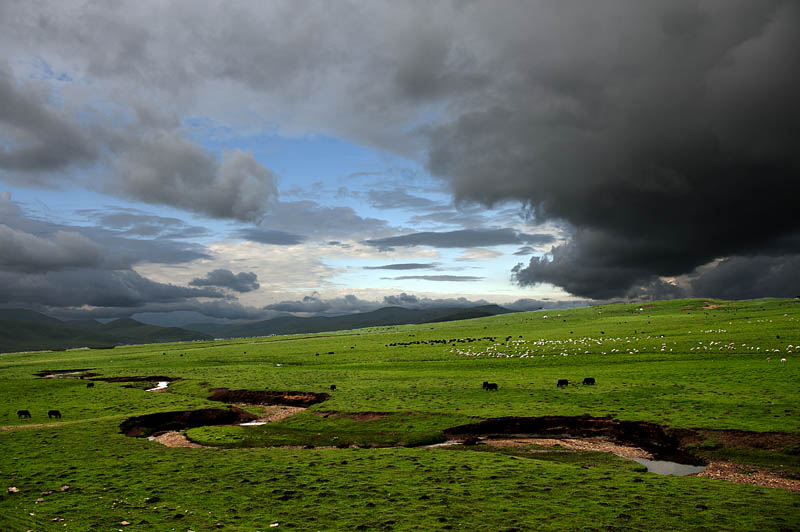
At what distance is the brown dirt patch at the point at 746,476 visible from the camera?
66.9 feet

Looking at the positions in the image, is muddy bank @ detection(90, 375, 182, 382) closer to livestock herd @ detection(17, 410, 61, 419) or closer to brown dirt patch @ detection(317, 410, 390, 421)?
livestock herd @ detection(17, 410, 61, 419)

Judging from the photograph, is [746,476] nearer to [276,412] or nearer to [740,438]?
[740,438]

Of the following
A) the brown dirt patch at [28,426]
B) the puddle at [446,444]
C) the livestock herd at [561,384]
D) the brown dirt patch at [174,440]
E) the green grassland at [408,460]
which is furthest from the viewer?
the livestock herd at [561,384]

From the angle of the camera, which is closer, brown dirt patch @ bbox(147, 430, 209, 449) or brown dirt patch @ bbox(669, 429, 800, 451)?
brown dirt patch @ bbox(669, 429, 800, 451)

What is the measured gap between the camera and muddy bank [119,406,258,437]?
38.7m

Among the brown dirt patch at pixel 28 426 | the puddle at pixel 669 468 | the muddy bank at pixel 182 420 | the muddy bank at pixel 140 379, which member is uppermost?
the puddle at pixel 669 468

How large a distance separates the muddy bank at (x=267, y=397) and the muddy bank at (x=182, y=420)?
6856 mm

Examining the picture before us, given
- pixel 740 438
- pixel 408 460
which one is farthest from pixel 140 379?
pixel 740 438

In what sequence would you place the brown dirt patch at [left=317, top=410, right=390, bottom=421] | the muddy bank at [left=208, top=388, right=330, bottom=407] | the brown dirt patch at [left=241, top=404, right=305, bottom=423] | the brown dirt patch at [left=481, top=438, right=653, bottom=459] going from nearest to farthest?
1. the brown dirt patch at [left=481, top=438, right=653, bottom=459]
2. the brown dirt patch at [left=317, top=410, right=390, bottom=421]
3. the brown dirt patch at [left=241, top=404, right=305, bottom=423]
4. the muddy bank at [left=208, top=388, right=330, bottom=407]

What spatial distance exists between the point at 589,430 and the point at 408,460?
15918 millimetres

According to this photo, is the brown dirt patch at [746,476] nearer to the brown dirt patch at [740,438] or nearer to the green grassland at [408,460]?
the green grassland at [408,460]

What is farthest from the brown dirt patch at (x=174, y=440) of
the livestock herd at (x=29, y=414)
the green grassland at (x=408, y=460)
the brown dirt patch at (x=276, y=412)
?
the livestock herd at (x=29, y=414)

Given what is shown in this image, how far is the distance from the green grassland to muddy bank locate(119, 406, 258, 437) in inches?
79.5

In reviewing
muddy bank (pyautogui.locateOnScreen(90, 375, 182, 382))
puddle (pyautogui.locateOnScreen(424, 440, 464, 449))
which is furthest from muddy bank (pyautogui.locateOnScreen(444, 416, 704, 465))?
muddy bank (pyautogui.locateOnScreen(90, 375, 182, 382))
